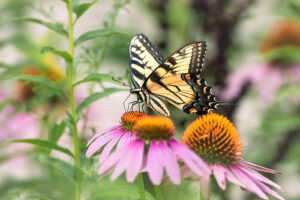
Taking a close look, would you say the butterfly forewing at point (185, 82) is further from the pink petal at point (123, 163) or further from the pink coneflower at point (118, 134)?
the pink petal at point (123, 163)

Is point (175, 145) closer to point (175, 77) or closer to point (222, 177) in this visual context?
point (222, 177)

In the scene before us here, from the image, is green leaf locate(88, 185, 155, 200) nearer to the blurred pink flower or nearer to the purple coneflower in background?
the purple coneflower in background

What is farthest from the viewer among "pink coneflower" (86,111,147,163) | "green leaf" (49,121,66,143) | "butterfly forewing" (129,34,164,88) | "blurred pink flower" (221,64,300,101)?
"blurred pink flower" (221,64,300,101)

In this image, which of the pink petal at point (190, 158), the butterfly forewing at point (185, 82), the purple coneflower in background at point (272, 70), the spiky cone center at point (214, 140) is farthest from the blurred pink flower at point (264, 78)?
the pink petal at point (190, 158)

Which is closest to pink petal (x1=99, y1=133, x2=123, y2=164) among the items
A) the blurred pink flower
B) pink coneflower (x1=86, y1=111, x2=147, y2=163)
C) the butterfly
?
pink coneflower (x1=86, y1=111, x2=147, y2=163)

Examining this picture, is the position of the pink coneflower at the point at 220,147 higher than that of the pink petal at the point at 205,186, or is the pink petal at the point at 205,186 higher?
the pink coneflower at the point at 220,147

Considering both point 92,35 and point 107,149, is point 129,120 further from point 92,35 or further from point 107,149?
point 92,35
